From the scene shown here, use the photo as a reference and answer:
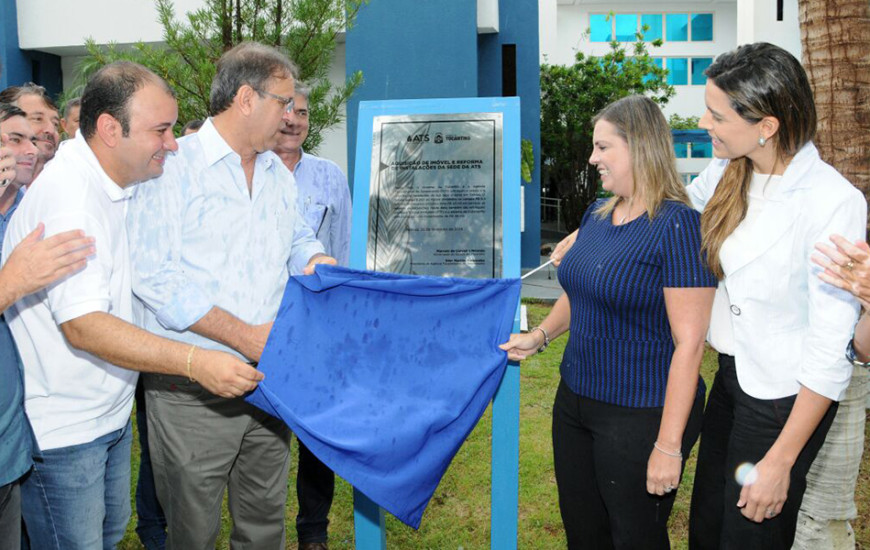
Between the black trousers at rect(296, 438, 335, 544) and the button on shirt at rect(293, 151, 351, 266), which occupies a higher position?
the button on shirt at rect(293, 151, 351, 266)

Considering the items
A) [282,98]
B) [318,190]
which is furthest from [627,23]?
[282,98]

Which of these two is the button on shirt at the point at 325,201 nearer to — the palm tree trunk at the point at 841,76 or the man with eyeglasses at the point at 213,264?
the man with eyeglasses at the point at 213,264

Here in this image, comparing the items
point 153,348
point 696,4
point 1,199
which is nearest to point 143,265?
point 153,348

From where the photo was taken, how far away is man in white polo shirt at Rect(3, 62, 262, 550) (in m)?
2.44

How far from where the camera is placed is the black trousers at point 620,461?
268cm

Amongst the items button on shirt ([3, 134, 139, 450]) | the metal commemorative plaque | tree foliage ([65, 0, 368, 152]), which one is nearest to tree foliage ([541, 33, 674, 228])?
tree foliage ([65, 0, 368, 152])

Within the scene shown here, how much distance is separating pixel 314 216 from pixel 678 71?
34812mm

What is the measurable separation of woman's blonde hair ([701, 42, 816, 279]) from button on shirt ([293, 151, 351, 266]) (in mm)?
2499

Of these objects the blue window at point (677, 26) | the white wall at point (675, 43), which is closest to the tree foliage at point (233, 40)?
the white wall at point (675, 43)

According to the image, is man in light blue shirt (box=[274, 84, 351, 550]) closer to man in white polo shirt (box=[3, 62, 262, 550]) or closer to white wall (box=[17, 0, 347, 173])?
man in white polo shirt (box=[3, 62, 262, 550])

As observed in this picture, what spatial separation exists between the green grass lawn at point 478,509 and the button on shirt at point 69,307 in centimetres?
199

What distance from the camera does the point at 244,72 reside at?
9.58 feet

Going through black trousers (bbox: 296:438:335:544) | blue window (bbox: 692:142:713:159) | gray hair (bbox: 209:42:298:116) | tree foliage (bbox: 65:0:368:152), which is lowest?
black trousers (bbox: 296:438:335:544)

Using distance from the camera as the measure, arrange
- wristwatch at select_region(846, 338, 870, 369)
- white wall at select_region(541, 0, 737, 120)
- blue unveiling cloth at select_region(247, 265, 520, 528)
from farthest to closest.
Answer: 1. white wall at select_region(541, 0, 737, 120)
2. blue unveiling cloth at select_region(247, 265, 520, 528)
3. wristwatch at select_region(846, 338, 870, 369)
